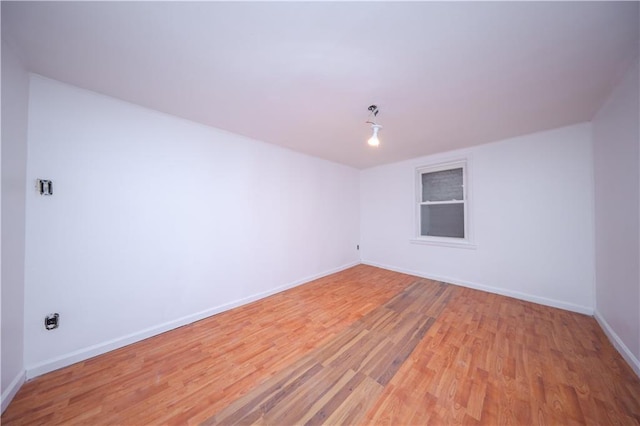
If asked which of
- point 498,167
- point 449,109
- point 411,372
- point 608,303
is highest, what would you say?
point 449,109

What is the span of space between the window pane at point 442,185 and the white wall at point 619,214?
5.07 feet

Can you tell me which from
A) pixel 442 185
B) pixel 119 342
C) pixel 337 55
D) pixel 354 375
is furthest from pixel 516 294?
pixel 119 342

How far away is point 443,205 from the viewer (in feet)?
13.0

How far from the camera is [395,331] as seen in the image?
2230 millimetres

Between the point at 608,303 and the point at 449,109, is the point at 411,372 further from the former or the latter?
the point at 449,109

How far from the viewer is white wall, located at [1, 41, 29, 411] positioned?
1383mm

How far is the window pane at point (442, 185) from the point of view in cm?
379

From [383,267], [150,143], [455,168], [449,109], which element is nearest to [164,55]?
[150,143]

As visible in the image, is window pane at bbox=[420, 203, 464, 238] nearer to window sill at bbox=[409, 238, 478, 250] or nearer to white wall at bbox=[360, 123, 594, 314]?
window sill at bbox=[409, 238, 478, 250]

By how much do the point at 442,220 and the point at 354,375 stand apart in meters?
3.41

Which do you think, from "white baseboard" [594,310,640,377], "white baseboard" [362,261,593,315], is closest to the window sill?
"white baseboard" [362,261,593,315]

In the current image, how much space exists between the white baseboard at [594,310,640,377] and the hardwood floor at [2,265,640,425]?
56 mm

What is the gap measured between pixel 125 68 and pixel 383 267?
194 inches

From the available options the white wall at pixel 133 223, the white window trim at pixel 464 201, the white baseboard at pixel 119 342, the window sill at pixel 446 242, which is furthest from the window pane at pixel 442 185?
the white baseboard at pixel 119 342
